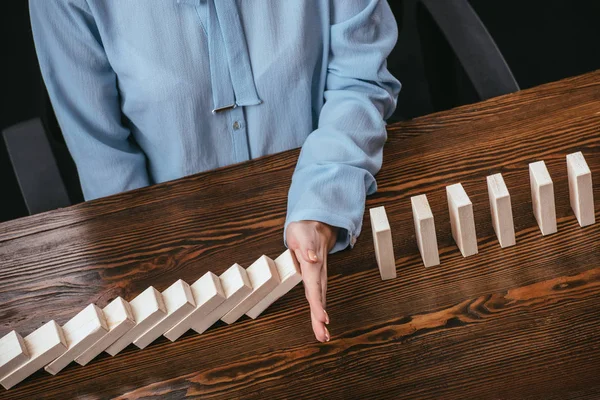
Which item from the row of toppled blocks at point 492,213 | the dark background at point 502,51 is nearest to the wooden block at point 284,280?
the row of toppled blocks at point 492,213

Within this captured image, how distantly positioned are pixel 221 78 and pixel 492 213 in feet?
1.47

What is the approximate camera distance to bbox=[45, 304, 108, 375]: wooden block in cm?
92

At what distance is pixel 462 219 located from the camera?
93cm

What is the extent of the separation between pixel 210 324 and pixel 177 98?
39cm

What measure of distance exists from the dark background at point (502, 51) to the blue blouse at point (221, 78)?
760 mm

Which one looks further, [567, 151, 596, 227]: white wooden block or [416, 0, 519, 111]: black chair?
[416, 0, 519, 111]: black chair

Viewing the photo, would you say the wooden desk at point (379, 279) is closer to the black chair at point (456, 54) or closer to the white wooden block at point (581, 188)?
the white wooden block at point (581, 188)

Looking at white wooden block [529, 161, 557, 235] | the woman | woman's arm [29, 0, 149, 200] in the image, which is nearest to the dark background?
the woman

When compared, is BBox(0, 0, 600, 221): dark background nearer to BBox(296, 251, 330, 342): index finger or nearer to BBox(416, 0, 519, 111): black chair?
BBox(416, 0, 519, 111): black chair

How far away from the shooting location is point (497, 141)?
3.54ft

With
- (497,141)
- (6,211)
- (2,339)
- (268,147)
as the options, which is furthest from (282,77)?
(6,211)

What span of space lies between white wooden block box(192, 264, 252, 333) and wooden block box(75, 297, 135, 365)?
0.26 ft

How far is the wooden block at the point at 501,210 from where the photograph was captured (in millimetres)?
931

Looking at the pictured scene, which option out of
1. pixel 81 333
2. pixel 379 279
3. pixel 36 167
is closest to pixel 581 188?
pixel 379 279
